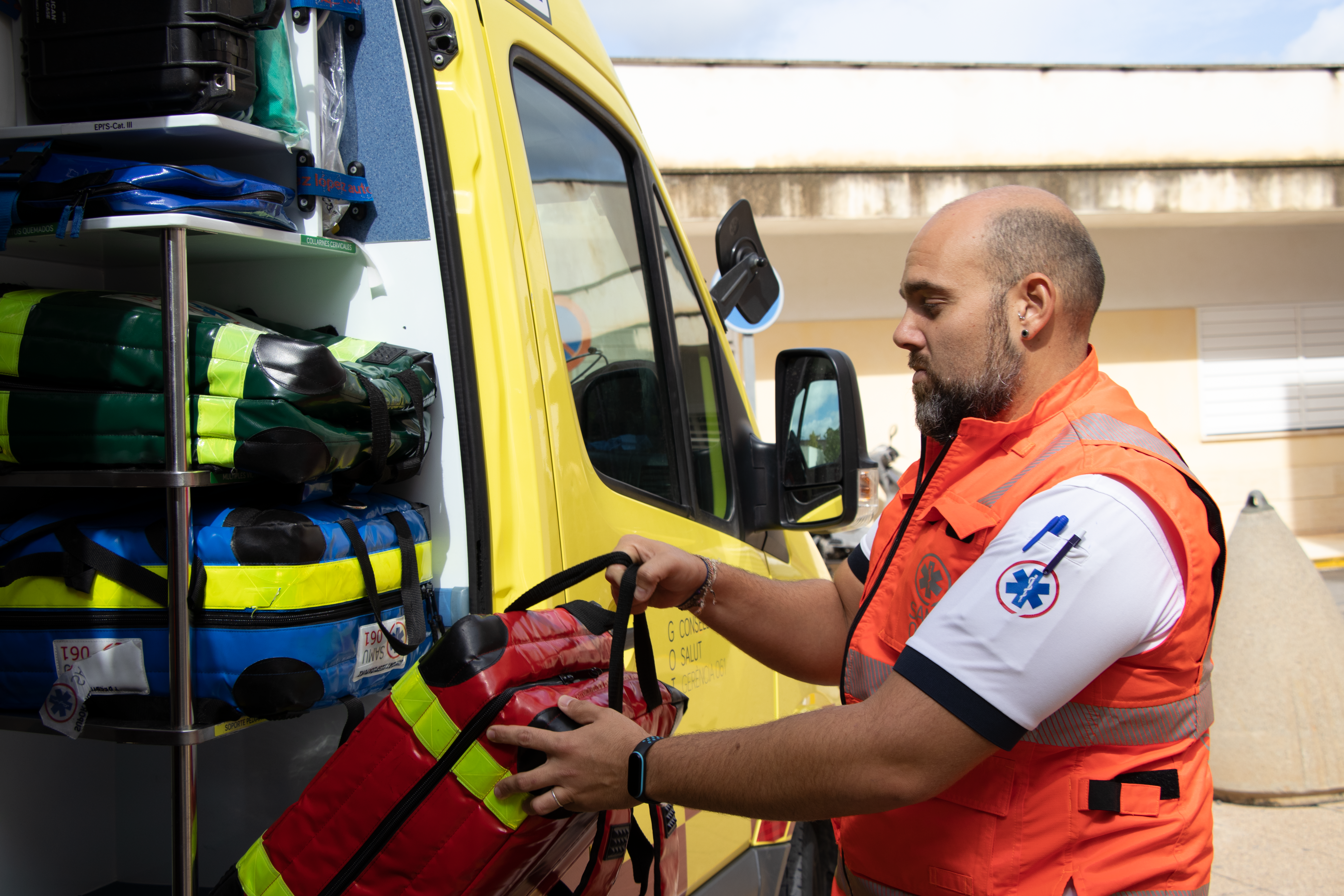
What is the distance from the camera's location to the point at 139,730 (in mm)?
1465

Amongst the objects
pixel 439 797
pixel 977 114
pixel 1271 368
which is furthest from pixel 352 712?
pixel 1271 368

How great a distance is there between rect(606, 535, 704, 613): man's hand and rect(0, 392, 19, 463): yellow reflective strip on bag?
0.92m

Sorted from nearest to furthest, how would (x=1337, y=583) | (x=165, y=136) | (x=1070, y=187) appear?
(x=165, y=136) < (x=1337, y=583) < (x=1070, y=187)

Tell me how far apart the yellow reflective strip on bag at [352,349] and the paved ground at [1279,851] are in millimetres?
3933

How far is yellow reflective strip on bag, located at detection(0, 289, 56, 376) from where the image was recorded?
1575mm

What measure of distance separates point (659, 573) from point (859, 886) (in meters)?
0.60

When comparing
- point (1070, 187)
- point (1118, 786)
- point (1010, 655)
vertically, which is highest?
point (1070, 187)

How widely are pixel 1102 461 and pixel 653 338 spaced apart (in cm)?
127

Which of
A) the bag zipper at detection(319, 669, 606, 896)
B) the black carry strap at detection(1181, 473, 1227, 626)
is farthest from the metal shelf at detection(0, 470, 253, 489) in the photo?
the black carry strap at detection(1181, 473, 1227, 626)

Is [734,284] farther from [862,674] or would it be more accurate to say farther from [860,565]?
[862,674]

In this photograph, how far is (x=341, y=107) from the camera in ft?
6.04

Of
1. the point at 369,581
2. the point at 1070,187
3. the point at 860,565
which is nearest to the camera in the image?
the point at 369,581

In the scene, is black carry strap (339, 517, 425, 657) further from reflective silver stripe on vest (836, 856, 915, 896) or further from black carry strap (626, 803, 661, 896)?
reflective silver stripe on vest (836, 856, 915, 896)

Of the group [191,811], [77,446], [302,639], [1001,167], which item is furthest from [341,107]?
[1001,167]
